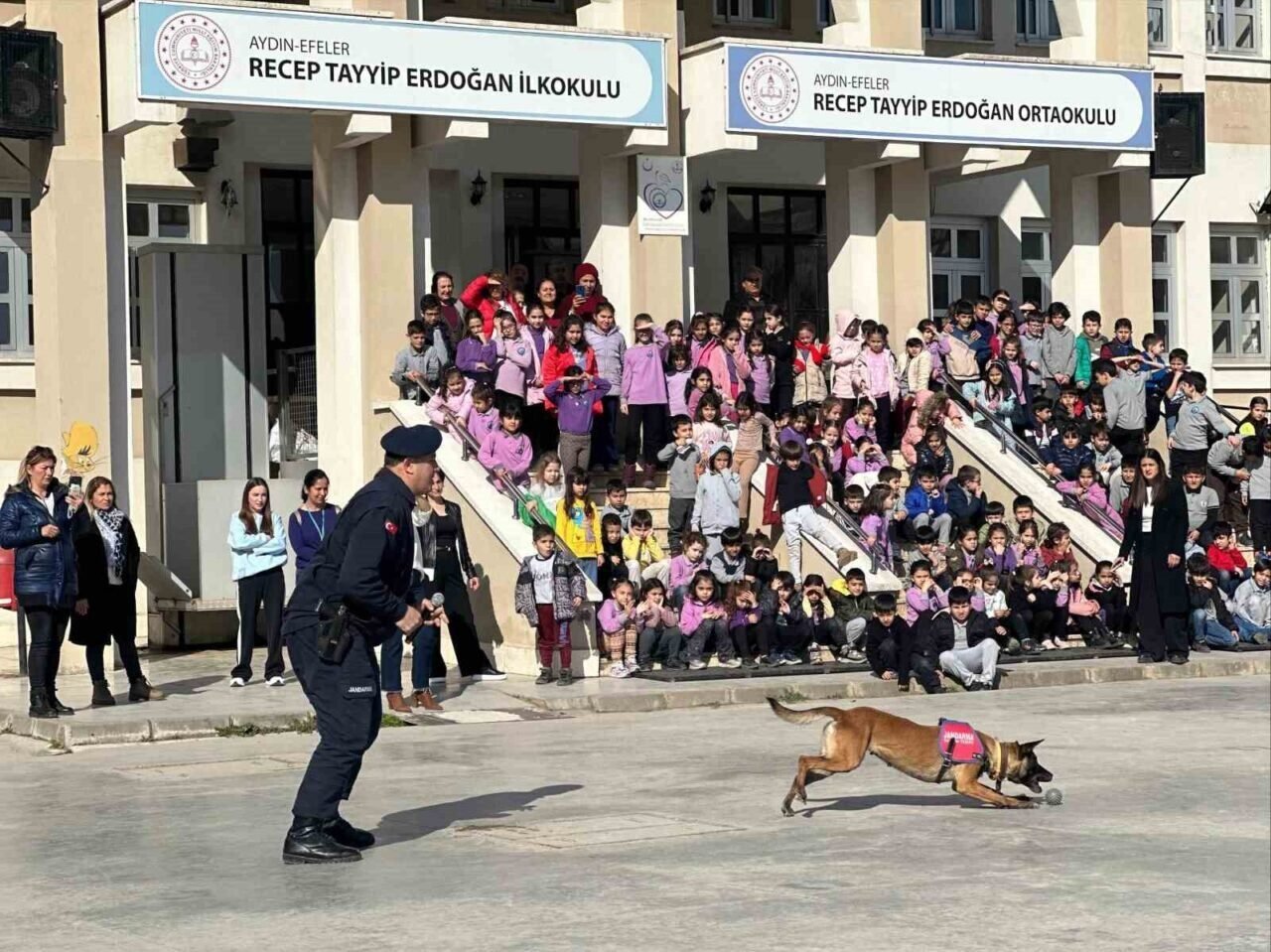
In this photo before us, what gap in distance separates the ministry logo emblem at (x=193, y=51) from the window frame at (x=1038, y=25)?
44.1 ft

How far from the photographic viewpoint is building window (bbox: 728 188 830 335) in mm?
30594

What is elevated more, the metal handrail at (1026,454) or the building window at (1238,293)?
the building window at (1238,293)

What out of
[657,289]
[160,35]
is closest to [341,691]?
[160,35]

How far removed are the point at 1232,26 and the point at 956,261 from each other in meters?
5.11

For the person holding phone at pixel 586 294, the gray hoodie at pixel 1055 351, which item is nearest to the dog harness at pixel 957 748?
the person holding phone at pixel 586 294

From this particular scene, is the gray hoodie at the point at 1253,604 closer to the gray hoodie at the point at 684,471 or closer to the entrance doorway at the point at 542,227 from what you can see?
the gray hoodie at the point at 684,471

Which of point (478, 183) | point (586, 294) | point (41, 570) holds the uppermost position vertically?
point (478, 183)

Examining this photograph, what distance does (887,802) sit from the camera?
40.5 ft

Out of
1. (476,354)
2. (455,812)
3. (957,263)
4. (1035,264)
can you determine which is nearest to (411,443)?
(455,812)

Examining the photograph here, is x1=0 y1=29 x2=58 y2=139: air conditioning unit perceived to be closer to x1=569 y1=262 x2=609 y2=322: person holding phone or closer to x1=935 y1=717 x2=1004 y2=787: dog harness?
x1=569 y1=262 x2=609 y2=322: person holding phone

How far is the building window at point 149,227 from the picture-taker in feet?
87.7

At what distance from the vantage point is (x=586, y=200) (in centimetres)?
2577

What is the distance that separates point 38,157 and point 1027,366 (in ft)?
34.6

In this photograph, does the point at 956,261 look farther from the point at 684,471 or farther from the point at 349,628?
the point at 349,628
